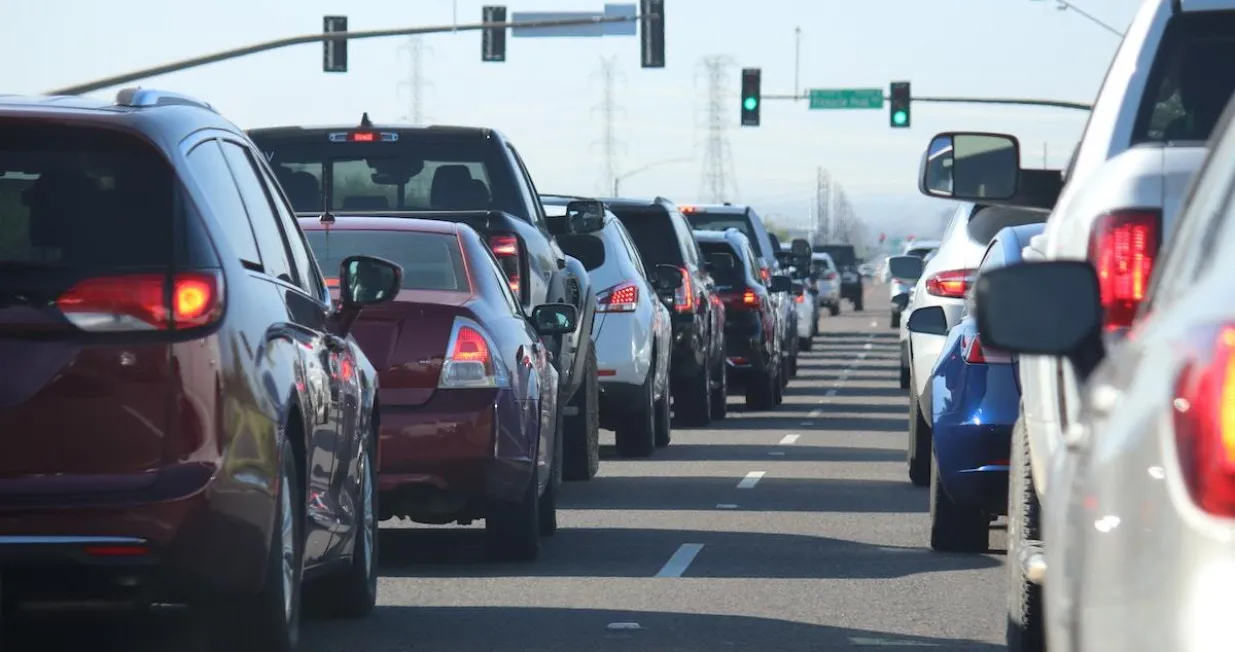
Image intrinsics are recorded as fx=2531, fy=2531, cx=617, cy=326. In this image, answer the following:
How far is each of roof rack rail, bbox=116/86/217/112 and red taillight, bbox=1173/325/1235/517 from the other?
449 centimetres

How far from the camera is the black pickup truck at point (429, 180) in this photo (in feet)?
48.5

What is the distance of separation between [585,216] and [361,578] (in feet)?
24.9

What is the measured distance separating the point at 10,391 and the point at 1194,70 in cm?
345

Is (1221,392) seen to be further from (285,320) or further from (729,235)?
(729,235)

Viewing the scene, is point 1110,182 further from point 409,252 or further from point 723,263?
point 723,263

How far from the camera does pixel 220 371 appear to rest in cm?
648

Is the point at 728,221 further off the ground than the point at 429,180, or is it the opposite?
the point at 429,180

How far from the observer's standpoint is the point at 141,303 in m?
6.44

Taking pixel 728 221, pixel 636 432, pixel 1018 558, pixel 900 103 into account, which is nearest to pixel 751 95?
pixel 900 103

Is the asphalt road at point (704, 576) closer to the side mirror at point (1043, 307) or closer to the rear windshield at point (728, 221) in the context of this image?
the side mirror at point (1043, 307)

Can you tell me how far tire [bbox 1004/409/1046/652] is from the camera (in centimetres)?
737

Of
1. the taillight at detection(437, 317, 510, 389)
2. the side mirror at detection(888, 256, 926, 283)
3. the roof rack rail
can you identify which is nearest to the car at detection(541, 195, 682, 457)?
the side mirror at detection(888, 256, 926, 283)

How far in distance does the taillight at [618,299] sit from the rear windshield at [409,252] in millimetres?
6769

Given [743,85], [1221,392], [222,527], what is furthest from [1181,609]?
[743,85]
